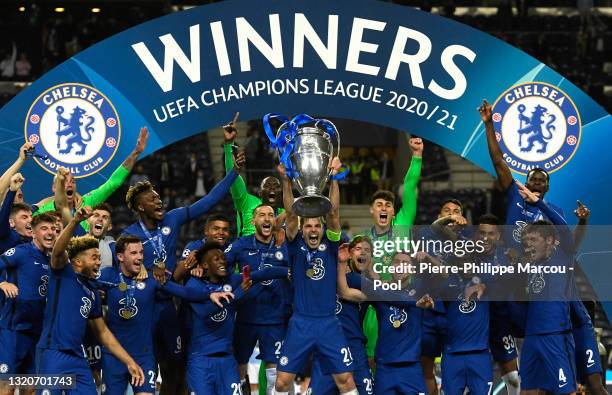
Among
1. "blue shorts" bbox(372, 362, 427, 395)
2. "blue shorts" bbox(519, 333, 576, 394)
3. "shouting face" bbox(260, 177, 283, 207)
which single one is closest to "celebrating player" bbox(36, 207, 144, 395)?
"shouting face" bbox(260, 177, 283, 207)

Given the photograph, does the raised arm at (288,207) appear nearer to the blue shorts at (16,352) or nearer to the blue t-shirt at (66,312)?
the blue t-shirt at (66,312)

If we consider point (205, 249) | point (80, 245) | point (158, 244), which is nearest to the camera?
point (80, 245)

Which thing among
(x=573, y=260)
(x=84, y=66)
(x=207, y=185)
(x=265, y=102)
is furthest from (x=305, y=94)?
(x=207, y=185)

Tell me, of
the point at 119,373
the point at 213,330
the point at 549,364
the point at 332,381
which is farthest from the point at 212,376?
the point at 549,364

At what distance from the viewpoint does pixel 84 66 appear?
11.7 meters

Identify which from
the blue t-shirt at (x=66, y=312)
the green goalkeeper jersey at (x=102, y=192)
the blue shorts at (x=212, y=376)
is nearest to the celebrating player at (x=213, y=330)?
the blue shorts at (x=212, y=376)

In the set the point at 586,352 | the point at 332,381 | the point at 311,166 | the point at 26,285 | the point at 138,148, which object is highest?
the point at 138,148

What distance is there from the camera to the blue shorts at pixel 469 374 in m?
10.4

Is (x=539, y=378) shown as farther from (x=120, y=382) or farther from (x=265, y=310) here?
(x=120, y=382)

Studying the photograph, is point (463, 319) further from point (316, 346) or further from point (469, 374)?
point (316, 346)

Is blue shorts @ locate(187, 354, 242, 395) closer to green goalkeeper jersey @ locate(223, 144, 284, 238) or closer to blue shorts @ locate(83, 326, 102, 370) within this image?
blue shorts @ locate(83, 326, 102, 370)

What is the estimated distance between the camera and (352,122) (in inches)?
1018

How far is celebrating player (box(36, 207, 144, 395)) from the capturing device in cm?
935

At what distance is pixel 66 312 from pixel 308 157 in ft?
7.64
